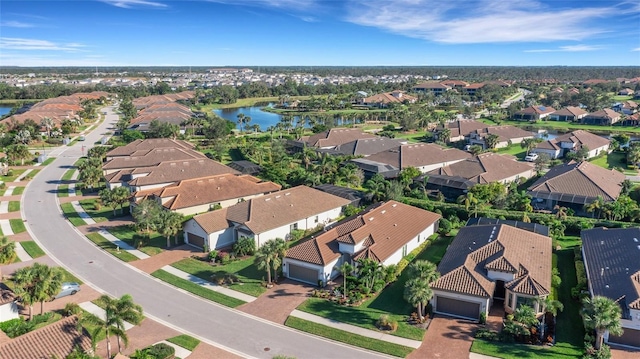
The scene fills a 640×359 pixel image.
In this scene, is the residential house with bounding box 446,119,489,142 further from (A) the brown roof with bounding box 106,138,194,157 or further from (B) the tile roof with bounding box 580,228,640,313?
(B) the tile roof with bounding box 580,228,640,313

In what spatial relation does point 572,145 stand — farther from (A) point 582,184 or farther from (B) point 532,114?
(B) point 532,114

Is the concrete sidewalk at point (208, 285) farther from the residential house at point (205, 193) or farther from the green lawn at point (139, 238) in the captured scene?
the residential house at point (205, 193)

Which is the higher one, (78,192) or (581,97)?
(581,97)

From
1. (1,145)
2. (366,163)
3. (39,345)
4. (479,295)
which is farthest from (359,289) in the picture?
(1,145)

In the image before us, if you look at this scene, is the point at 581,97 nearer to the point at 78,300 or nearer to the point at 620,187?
the point at 620,187

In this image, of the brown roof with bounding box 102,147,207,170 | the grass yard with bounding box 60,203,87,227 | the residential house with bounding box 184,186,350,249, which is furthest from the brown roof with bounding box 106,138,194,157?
the residential house with bounding box 184,186,350,249

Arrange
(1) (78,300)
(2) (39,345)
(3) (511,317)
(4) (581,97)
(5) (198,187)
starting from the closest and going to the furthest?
(2) (39,345), (3) (511,317), (1) (78,300), (5) (198,187), (4) (581,97)
